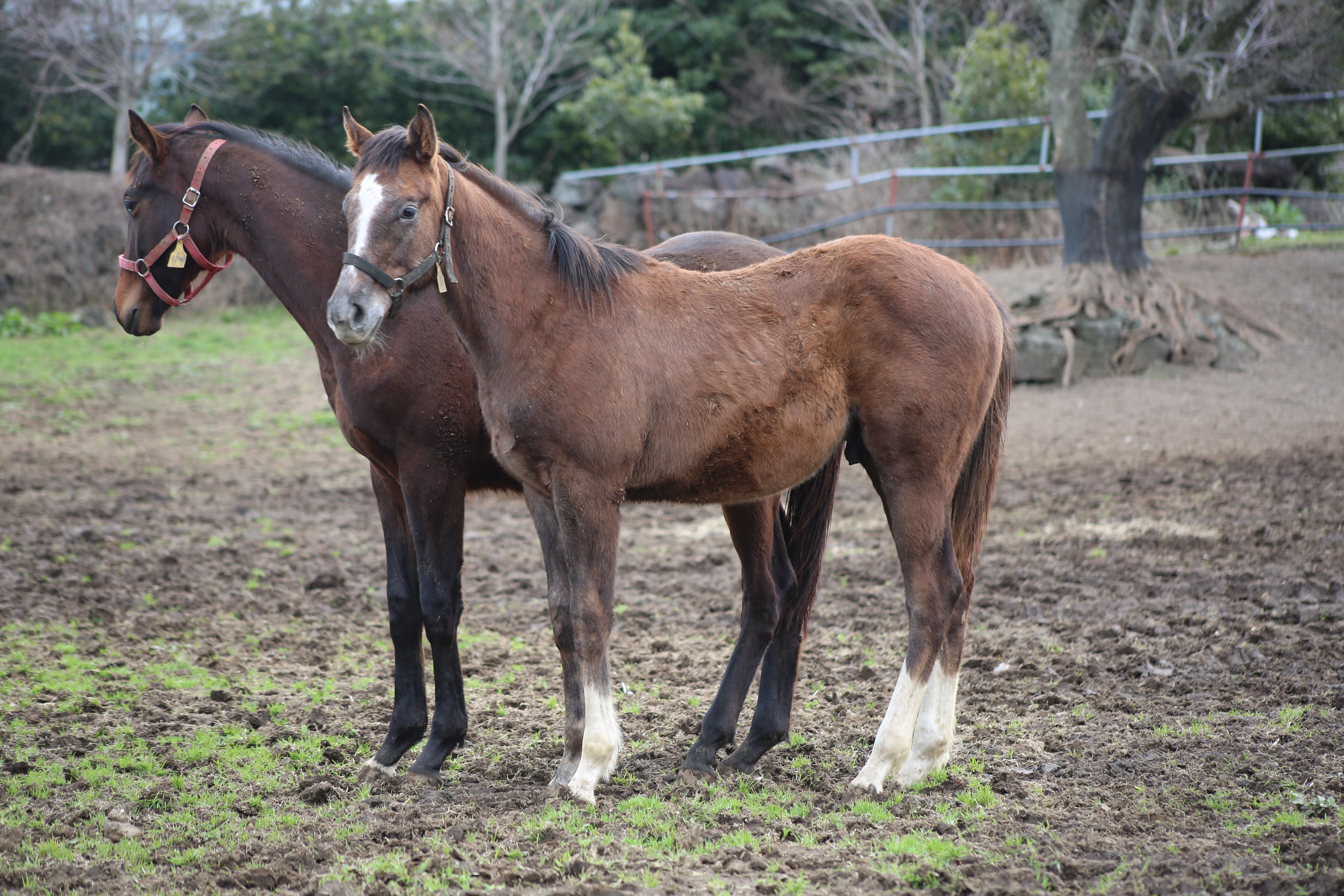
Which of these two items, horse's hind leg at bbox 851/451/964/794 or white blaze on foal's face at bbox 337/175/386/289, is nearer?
white blaze on foal's face at bbox 337/175/386/289

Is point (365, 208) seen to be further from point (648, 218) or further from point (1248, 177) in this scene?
point (648, 218)

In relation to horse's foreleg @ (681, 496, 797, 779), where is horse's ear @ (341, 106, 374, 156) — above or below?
above

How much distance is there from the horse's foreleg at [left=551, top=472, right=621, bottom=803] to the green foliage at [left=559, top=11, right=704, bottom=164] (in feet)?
57.1

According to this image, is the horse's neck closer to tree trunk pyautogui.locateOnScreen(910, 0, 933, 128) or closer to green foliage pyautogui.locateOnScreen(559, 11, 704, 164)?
green foliage pyautogui.locateOnScreen(559, 11, 704, 164)

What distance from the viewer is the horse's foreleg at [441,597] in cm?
394

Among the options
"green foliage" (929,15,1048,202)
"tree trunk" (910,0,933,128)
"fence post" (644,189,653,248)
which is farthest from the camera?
"tree trunk" (910,0,933,128)

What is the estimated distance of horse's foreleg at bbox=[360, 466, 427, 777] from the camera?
161 inches

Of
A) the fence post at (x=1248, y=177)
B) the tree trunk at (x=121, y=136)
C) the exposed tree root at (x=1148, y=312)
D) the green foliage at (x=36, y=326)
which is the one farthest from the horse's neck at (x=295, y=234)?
the tree trunk at (x=121, y=136)

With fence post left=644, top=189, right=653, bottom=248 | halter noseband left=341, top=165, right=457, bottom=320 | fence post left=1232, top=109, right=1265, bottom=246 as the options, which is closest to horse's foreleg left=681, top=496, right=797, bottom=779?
halter noseband left=341, top=165, right=457, bottom=320

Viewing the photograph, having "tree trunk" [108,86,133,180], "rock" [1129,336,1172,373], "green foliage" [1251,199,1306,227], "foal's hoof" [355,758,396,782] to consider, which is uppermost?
→ "tree trunk" [108,86,133,180]

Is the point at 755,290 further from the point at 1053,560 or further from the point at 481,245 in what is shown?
the point at 1053,560

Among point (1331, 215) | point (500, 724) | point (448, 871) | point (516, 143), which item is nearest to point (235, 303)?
point (516, 143)

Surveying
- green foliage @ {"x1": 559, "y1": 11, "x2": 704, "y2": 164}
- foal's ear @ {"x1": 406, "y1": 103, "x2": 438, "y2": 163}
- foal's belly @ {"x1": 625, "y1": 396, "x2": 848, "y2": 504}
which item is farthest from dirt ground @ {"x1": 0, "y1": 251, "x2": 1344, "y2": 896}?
green foliage @ {"x1": 559, "y1": 11, "x2": 704, "y2": 164}

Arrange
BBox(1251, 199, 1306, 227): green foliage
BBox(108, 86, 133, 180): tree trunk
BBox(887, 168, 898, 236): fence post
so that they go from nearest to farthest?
BBox(887, 168, 898, 236): fence post < BBox(1251, 199, 1306, 227): green foliage < BBox(108, 86, 133, 180): tree trunk
